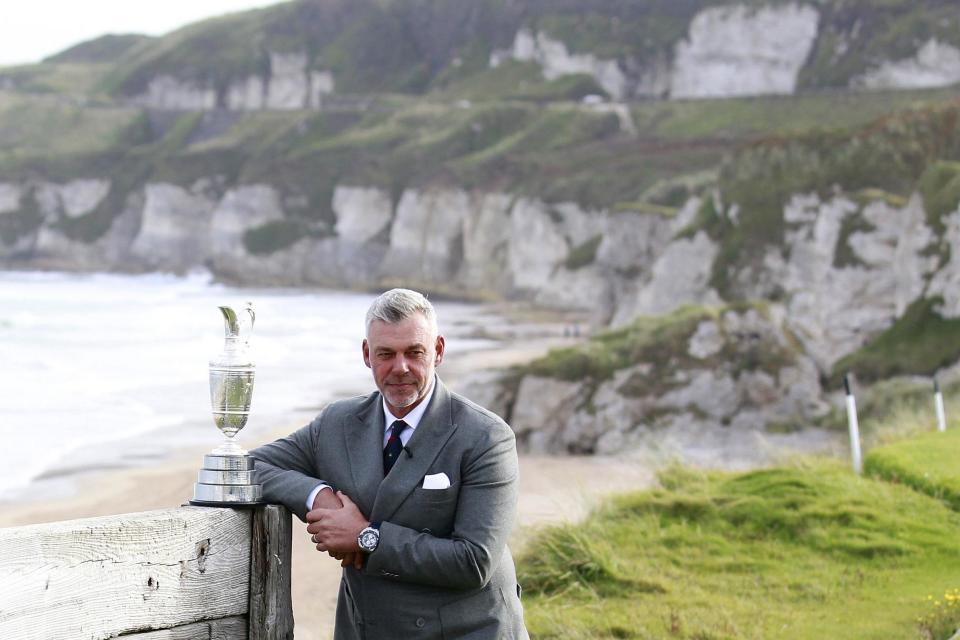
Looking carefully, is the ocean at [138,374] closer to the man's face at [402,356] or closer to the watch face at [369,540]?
the man's face at [402,356]

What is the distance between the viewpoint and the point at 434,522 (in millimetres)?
4754

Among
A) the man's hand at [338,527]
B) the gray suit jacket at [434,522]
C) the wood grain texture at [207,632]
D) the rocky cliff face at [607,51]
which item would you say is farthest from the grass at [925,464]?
the rocky cliff face at [607,51]

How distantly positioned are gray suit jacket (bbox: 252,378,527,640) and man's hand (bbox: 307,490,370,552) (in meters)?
0.08

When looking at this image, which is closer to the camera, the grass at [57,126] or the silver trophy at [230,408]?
the silver trophy at [230,408]

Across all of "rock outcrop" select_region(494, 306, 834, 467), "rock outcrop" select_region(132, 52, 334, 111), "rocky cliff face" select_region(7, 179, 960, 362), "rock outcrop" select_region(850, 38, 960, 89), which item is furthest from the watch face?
"rock outcrop" select_region(132, 52, 334, 111)

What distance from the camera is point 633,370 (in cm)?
2295

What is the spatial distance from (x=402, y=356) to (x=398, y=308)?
18 centimetres

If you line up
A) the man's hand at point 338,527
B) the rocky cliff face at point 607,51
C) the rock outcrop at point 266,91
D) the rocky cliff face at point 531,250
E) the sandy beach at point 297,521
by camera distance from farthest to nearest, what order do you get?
1. the rock outcrop at point 266,91
2. the rocky cliff face at point 607,51
3. the rocky cliff face at point 531,250
4. the sandy beach at point 297,521
5. the man's hand at point 338,527

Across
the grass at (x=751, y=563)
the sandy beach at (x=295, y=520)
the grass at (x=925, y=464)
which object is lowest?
the sandy beach at (x=295, y=520)

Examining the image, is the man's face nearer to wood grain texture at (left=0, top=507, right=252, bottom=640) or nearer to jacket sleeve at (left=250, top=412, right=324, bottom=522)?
jacket sleeve at (left=250, top=412, right=324, bottom=522)

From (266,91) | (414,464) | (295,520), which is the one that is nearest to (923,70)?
(266,91)

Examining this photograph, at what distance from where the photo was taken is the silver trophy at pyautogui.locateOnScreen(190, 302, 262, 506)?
4.73 meters

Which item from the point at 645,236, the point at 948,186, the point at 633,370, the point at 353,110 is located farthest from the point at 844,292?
the point at 353,110

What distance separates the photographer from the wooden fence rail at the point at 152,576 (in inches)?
163
